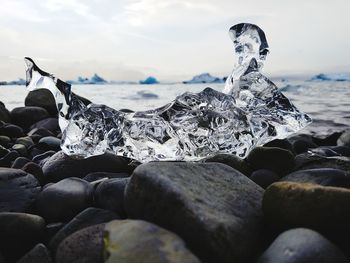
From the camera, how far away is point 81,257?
155cm

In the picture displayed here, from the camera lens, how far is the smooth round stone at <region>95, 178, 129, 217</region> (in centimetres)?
205

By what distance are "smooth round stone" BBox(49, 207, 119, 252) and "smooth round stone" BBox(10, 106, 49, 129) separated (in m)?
4.97

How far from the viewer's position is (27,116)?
21.4 ft

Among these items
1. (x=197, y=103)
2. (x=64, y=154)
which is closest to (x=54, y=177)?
(x=64, y=154)

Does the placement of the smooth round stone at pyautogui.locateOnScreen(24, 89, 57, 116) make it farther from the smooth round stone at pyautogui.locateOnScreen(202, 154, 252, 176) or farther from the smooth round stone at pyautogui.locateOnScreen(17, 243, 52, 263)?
the smooth round stone at pyautogui.locateOnScreen(17, 243, 52, 263)

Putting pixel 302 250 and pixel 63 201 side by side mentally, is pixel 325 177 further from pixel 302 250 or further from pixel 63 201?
pixel 63 201

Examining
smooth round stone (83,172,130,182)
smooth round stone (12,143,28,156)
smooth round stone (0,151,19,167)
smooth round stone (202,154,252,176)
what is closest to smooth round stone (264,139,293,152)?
smooth round stone (202,154,252,176)

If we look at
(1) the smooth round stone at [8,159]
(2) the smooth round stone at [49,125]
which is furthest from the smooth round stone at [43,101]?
(1) the smooth round stone at [8,159]

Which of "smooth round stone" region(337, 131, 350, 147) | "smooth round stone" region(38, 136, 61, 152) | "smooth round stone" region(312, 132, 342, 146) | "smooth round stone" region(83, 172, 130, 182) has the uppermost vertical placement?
"smooth round stone" region(83, 172, 130, 182)

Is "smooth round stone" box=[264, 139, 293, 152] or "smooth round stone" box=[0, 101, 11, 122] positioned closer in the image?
"smooth round stone" box=[264, 139, 293, 152]

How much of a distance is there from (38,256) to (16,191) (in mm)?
633

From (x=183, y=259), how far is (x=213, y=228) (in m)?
0.23

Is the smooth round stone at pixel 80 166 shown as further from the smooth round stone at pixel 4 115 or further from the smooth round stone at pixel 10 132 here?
the smooth round stone at pixel 4 115

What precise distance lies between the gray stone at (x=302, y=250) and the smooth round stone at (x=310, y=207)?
5.2 inches
